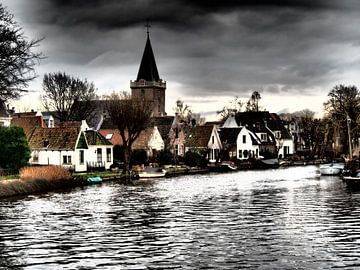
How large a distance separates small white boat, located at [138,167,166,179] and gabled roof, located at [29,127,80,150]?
868cm

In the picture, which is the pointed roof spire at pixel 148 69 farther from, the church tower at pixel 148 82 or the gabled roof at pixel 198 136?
the gabled roof at pixel 198 136

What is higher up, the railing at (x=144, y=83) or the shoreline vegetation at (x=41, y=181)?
the railing at (x=144, y=83)

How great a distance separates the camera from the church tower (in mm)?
149750

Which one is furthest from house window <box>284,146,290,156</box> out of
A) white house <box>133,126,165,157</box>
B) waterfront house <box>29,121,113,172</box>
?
waterfront house <box>29,121,113,172</box>

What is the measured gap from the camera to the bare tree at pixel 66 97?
10944cm

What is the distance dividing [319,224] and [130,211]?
464 inches

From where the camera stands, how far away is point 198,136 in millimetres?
106062

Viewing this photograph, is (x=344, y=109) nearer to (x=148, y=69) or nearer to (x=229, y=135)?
(x=229, y=135)

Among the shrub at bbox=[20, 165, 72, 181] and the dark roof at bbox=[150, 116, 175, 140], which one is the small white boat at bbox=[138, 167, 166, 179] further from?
the dark roof at bbox=[150, 116, 175, 140]

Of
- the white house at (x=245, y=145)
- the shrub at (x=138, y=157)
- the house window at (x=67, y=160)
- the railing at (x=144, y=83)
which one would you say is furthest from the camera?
the railing at (x=144, y=83)

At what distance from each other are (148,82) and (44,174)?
98.9 m

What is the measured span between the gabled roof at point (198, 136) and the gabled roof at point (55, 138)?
32100 millimetres

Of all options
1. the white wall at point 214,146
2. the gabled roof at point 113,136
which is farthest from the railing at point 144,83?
the gabled roof at point 113,136

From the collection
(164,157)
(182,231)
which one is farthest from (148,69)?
(182,231)
